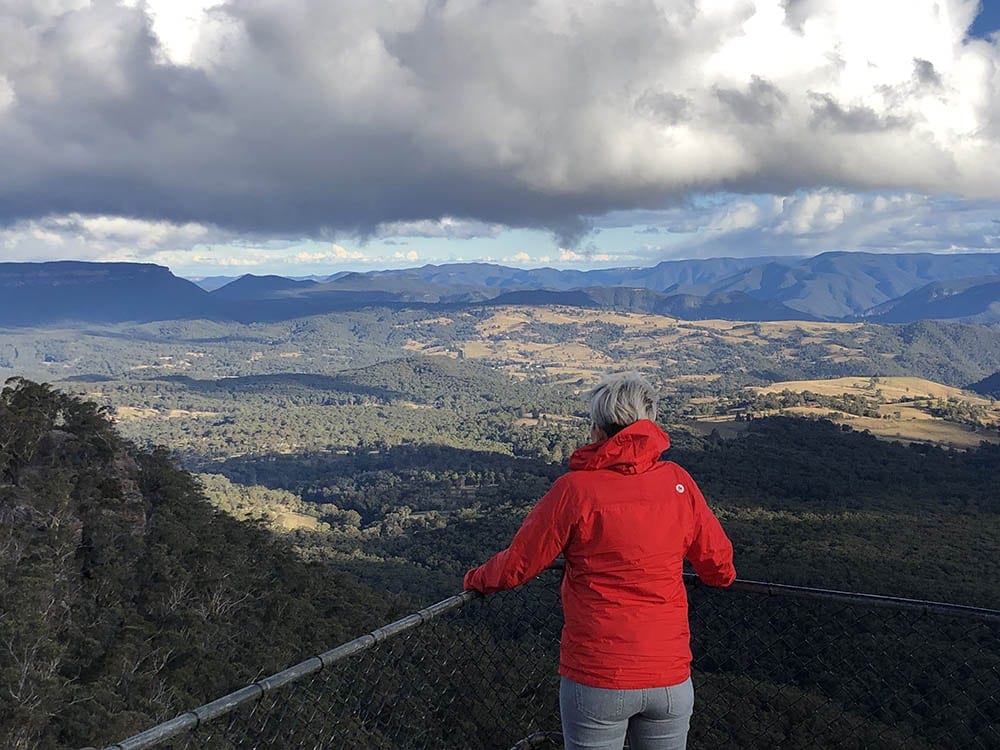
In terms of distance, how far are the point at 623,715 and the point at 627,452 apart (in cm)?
117

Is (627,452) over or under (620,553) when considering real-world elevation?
over

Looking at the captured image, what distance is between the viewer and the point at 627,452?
121 inches

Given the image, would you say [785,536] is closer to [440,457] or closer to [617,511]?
[617,511]

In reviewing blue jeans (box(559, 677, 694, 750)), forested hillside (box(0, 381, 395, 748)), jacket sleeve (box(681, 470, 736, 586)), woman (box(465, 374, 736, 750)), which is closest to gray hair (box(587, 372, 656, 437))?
woman (box(465, 374, 736, 750))

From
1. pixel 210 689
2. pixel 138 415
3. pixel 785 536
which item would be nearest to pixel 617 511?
pixel 210 689

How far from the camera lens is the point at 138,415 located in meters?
150

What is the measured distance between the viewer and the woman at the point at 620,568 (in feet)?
10.0

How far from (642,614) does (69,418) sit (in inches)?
1231

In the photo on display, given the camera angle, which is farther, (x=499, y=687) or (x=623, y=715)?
(x=499, y=687)

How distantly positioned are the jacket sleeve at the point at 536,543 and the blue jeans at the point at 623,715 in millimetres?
534

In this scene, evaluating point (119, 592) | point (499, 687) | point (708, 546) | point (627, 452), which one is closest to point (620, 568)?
point (627, 452)

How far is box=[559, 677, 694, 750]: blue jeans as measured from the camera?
3.15 meters

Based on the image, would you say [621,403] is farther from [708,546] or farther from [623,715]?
Answer: [623,715]

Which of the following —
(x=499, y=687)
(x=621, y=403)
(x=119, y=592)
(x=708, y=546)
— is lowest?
(x=119, y=592)
